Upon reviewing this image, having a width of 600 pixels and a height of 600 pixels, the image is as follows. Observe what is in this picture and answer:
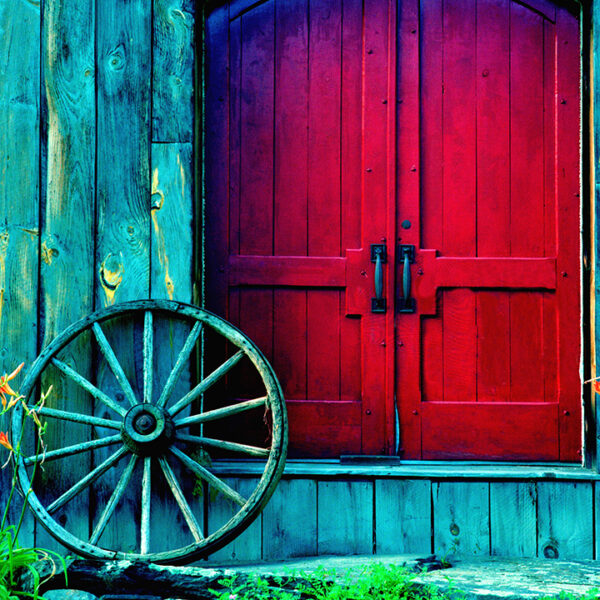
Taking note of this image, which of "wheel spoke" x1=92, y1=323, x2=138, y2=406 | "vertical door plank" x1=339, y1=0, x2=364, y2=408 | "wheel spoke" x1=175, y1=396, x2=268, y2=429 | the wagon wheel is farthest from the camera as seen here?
"vertical door plank" x1=339, y1=0, x2=364, y2=408

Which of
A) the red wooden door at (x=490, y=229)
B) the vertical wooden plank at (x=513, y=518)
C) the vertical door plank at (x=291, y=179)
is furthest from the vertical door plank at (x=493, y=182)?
the vertical door plank at (x=291, y=179)

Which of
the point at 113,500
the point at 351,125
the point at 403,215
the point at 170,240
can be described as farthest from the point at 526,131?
the point at 113,500

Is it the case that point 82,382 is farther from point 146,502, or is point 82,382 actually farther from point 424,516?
point 424,516

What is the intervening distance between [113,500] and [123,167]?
1.50 meters

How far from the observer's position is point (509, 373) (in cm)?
340

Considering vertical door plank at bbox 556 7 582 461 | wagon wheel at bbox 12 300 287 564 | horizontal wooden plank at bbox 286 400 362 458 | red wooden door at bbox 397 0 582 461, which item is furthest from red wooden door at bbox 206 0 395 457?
vertical door plank at bbox 556 7 582 461

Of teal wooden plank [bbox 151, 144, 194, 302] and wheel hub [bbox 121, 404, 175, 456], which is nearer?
wheel hub [bbox 121, 404, 175, 456]

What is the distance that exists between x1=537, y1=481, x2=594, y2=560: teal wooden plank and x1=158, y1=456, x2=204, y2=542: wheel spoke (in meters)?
1.53

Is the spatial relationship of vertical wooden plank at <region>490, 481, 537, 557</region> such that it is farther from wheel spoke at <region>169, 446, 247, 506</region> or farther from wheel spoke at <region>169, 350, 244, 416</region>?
wheel spoke at <region>169, 350, 244, 416</region>

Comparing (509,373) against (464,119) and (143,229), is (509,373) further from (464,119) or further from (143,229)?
(143,229)

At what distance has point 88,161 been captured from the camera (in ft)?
10.9

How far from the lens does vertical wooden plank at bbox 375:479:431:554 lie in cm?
321

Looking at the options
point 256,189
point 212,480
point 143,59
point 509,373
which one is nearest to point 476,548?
point 509,373

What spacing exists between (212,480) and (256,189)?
1.40 meters
